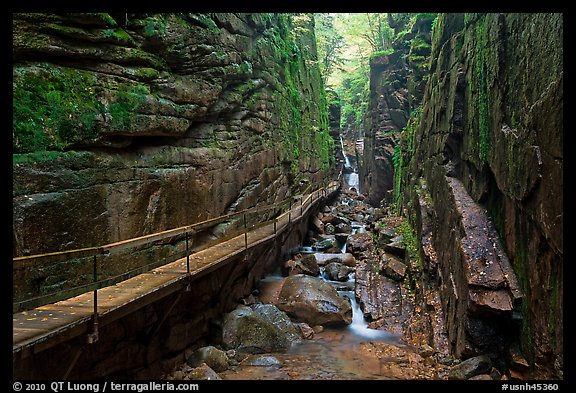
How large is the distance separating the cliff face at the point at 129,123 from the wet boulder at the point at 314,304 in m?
3.23

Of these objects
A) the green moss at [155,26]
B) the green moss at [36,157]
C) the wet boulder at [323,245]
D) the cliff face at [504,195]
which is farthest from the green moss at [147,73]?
the wet boulder at [323,245]

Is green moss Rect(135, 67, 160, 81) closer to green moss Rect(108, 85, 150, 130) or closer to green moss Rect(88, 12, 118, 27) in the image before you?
green moss Rect(108, 85, 150, 130)

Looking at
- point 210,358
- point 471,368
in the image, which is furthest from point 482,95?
point 210,358

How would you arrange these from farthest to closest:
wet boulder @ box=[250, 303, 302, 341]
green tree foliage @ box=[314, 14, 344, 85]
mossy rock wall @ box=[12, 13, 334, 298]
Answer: green tree foliage @ box=[314, 14, 344, 85], wet boulder @ box=[250, 303, 302, 341], mossy rock wall @ box=[12, 13, 334, 298]

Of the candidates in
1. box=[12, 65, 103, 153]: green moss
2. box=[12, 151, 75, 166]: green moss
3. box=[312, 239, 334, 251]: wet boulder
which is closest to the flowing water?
box=[12, 151, 75, 166]: green moss

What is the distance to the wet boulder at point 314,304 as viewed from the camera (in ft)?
35.3

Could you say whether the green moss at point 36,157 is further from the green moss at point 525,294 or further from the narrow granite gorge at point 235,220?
the green moss at point 525,294

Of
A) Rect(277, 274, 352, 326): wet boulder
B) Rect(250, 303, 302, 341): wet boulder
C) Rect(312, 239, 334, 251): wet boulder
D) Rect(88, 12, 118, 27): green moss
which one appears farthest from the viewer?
Rect(312, 239, 334, 251): wet boulder

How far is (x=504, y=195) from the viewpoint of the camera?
7.50 m

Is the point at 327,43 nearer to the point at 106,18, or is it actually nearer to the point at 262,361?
the point at 106,18

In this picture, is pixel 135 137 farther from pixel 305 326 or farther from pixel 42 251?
pixel 305 326

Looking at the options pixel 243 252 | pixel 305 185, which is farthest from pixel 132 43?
pixel 305 185

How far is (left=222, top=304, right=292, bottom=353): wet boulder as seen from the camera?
8.87 m

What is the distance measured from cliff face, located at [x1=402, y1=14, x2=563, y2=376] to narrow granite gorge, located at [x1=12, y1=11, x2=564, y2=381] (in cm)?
5
